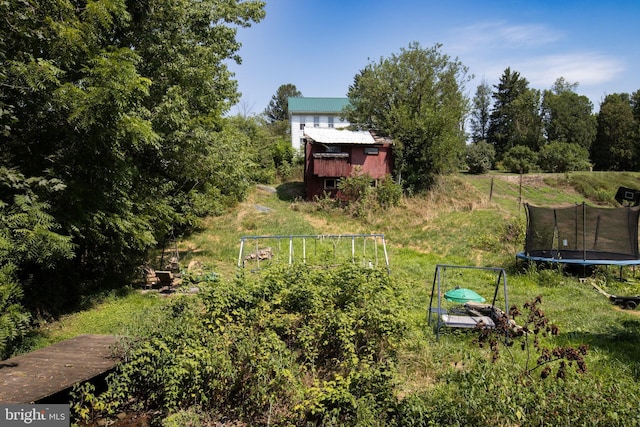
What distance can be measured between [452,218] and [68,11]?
17.7m

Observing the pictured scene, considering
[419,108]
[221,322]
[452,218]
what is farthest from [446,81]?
[221,322]

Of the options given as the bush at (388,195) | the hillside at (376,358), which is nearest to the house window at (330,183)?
the bush at (388,195)

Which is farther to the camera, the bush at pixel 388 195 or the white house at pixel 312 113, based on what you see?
the white house at pixel 312 113

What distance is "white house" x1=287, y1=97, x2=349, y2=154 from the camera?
54.6 meters

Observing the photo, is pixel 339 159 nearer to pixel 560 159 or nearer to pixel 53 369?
pixel 53 369

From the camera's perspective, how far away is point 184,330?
17.0ft

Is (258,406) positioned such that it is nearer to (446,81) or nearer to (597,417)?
(597,417)

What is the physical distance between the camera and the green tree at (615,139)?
43.4 meters

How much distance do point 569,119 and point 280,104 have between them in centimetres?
5520

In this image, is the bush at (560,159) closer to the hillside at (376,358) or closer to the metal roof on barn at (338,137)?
the metal roof on barn at (338,137)

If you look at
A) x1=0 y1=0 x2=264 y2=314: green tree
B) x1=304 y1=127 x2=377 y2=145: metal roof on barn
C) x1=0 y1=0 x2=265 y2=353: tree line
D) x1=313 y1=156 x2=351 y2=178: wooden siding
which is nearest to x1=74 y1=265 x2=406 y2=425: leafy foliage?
x1=0 y1=0 x2=265 y2=353: tree line

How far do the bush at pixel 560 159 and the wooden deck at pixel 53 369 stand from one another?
4201cm

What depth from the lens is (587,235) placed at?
1207 cm

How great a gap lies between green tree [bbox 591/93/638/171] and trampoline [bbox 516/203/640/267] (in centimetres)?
4003
